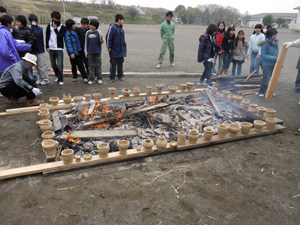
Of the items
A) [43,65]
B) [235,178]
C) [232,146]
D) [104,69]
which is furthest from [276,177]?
[104,69]

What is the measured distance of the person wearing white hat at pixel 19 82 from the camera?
460cm

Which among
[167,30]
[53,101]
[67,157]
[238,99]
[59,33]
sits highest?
[167,30]

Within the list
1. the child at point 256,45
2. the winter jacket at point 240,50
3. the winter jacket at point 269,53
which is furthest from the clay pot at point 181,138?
the child at point 256,45

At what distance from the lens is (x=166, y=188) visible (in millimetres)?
2723

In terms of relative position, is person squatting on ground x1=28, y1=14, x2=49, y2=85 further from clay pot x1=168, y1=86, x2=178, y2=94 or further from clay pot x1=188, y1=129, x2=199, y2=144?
clay pot x1=188, y1=129, x2=199, y2=144

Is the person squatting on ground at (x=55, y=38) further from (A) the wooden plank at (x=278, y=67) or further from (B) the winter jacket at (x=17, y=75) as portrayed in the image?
(A) the wooden plank at (x=278, y=67)

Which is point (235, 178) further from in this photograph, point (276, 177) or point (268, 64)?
point (268, 64)

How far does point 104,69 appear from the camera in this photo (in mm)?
8883

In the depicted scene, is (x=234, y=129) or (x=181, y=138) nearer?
(x=181, y=138)

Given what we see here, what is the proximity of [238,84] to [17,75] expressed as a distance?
6225mm

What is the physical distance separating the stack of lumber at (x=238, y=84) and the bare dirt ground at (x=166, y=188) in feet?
9.76

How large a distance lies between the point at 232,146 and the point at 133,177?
6.36ft

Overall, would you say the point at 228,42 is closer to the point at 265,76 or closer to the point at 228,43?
the point at 228,43

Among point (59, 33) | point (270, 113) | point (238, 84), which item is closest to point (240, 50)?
point (238, 84)
